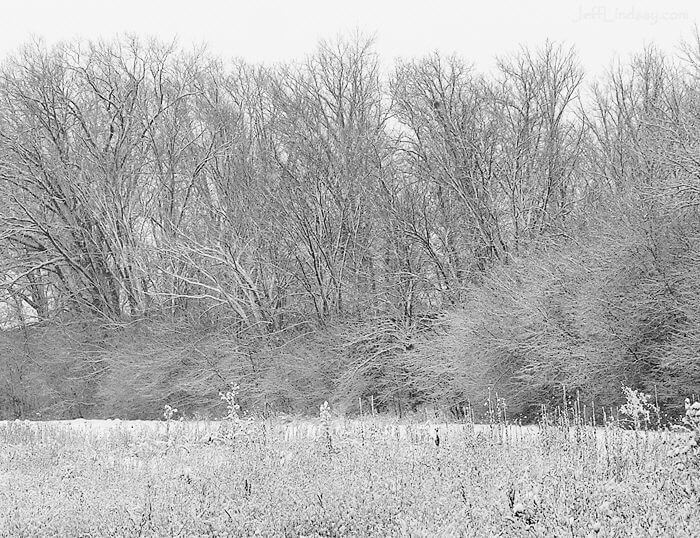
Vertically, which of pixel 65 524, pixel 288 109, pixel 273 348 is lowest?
pixel 65 524

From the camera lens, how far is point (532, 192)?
26797mm

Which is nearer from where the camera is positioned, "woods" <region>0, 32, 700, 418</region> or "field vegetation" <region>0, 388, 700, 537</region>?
"field vegetation" <region>0, 388, 700, 537</region>

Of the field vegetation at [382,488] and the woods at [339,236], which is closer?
the field vegetation at [382,488]

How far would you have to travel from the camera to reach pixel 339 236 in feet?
92.5

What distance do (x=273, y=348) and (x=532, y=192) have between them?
9311 millimetres

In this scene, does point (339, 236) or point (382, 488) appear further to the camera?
point (339, 236)

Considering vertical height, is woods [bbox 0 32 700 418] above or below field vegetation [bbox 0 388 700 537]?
above

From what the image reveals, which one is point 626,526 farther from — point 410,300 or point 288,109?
point 288,109

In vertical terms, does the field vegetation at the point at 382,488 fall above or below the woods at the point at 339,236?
below

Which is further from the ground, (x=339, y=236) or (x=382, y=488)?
(x=339, y=236)

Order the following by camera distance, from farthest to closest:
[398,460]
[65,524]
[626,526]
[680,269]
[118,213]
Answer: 1. [118,213]
2. [680,269]
3. [398,460]
4. [65,524]
5. [626,526]

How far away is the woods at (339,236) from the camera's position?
18797 millimetres

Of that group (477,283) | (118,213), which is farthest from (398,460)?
(118,213)

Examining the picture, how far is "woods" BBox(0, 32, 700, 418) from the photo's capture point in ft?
61.7
